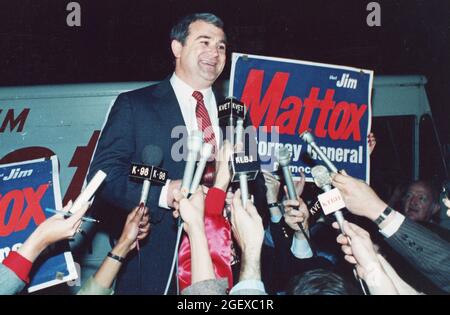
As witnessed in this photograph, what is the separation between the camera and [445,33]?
6027 mm

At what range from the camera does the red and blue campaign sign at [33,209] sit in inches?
110

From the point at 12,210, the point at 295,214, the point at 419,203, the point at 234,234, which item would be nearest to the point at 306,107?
the point at 295,214

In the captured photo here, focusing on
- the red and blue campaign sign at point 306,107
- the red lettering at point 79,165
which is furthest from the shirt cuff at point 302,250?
the red lettering at point 79,165

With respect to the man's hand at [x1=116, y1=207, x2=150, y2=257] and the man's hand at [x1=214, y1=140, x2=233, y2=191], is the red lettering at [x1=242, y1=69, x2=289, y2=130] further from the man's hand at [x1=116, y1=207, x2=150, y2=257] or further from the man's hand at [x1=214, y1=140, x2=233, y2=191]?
the man's hand at [x1=116, y1=207, x2=150, y2=257]

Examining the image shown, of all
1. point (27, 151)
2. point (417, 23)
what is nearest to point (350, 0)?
point (417, 23)

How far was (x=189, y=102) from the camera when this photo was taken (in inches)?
103

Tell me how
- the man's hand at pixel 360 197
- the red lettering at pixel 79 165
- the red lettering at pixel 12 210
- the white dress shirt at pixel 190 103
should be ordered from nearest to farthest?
the man's hand at pixel 360 197 < the white dress shirt at pixel 190 103 < the red lettering at pixel 12 210 < the red lettering at pixel 79 165

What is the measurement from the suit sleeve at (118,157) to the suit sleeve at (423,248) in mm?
1309

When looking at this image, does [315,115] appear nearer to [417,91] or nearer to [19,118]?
[417,91]

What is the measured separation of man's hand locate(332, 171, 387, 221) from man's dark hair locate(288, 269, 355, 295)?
58 centimetres

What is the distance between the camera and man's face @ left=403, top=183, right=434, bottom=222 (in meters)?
3.68

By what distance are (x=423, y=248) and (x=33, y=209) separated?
2527 millimetres

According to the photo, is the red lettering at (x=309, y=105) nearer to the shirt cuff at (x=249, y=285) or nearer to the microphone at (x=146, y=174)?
the microphone at (x=146, y=174)
